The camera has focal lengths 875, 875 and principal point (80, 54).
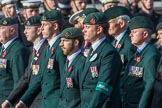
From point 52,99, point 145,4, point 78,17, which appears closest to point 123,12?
point 78,17

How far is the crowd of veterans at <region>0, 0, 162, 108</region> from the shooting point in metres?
10.6

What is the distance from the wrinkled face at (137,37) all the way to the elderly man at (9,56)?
2152mm

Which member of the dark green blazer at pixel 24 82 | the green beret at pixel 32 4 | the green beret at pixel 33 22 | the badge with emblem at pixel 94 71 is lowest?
the dark green blazer at pixel 24 82

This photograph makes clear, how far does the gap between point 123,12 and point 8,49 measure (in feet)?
6.35

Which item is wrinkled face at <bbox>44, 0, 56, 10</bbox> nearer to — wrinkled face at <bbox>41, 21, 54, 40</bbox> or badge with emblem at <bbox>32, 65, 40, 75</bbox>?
badge with emblem at <bbox>32, 65, 40, 75</bbox>

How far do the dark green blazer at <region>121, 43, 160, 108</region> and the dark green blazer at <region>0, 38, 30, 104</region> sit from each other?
202cm

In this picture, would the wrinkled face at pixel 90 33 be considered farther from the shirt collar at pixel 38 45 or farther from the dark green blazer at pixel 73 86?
the shirt collar at pixel 38 45

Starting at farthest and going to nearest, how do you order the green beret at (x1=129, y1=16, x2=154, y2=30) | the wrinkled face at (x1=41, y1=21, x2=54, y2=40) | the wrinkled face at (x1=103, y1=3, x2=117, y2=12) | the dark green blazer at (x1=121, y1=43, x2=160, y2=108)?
the wrinkled face at (x1=103, y1=3, x2=117, y2=12), the wrinkled face at (x1=41, y1=21, x2=54, y2=40), the green beret at (x1=129, y1=16, x2=154, y2=30), the dark green blazer at (x1=121, y1=43, x2=160, y2=108)

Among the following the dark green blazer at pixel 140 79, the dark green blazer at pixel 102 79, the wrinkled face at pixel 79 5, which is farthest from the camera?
the wrinkled face at pixel 79 5

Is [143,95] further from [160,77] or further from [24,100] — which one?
[24,100]

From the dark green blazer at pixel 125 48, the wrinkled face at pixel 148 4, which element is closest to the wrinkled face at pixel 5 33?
the dark green blazer at pixel 125 48

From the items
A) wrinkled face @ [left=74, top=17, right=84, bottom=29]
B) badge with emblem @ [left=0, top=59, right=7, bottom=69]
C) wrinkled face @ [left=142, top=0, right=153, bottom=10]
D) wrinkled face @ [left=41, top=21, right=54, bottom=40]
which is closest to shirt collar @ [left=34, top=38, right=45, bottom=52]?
wrinkled face @ [left=41, top=21, right=54, bottom=40]

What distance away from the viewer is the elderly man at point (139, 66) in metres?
11.1

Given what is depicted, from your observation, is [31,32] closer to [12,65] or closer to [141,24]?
[12,65]
